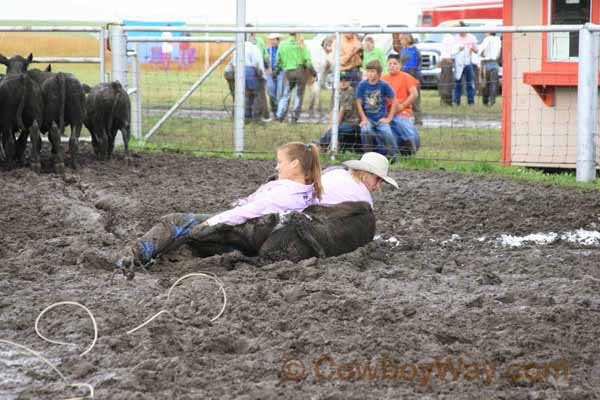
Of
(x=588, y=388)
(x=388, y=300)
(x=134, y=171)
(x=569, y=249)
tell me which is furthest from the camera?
(x=134, y=171)

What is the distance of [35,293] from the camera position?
6652mm

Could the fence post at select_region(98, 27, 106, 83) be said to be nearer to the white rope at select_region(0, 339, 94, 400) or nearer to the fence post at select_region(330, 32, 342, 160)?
the fence post at select_region(330, 32, 342, 160)

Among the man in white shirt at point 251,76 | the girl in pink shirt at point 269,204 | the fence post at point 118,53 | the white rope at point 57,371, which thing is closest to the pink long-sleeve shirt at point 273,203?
the girl in pink shirt at point 269,204

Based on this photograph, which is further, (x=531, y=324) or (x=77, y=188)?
(x=77, y=188)

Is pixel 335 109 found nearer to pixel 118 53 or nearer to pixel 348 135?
pixel 348 135

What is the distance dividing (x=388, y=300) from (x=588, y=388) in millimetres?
1800

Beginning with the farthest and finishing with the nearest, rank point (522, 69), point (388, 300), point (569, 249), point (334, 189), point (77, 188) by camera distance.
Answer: point (522, 69) < point (77, 188) < point (569, 249) < point (334, 189) < point (388, 300)

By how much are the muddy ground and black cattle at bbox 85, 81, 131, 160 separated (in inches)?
138

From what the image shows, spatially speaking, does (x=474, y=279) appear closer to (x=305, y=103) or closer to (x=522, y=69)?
(x=522, y=69)

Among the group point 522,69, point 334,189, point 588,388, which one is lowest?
point 588,388

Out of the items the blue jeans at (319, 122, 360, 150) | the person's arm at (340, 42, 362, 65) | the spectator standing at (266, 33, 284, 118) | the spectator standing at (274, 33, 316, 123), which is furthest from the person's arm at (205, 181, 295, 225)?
the spectator standing at (274, 33, 316, 123)

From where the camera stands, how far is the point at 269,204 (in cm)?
762

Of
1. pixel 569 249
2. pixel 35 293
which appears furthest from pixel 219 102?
pixel 35 293

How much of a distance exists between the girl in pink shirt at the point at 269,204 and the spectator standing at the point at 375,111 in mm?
6509
